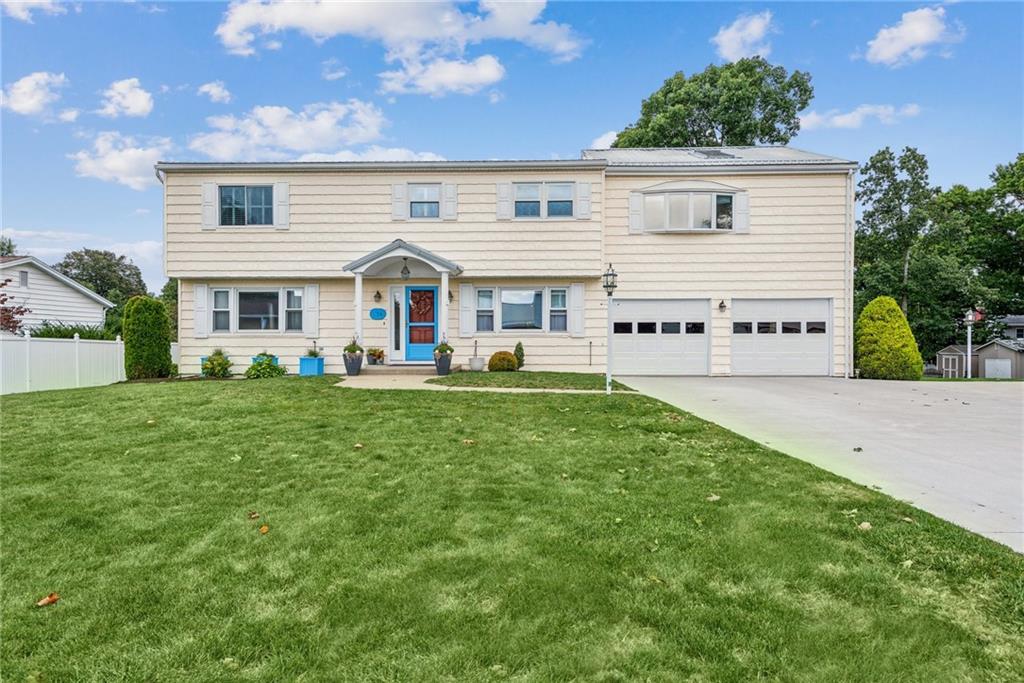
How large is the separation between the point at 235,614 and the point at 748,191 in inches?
592

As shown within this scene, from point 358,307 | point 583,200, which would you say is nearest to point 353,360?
point 358,307

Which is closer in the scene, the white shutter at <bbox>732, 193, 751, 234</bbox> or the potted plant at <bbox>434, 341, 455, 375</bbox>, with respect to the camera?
the potted plant at <bbox>434, 341, 455, 375</bbox>

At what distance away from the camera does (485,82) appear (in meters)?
17.6

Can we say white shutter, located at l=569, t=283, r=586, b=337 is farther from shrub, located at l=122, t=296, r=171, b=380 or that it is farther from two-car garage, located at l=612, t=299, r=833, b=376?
shrub, located at l=122, t=296, r=171, b=380

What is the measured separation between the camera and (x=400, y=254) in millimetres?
12469

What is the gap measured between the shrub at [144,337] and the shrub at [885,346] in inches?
716

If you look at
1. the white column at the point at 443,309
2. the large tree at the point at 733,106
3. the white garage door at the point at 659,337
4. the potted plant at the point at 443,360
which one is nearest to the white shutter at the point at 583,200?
the white garage door at the point at 659,337

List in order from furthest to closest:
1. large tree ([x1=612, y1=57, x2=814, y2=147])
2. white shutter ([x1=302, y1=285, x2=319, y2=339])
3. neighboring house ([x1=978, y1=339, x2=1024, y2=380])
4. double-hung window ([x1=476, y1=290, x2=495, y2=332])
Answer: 1. large tree ([x1=612, y1=57, x2=814, y2=147])
2. neighboring house ([x1=978, y1=339, x2=1024, y2=380])
3. double-hung window ([x1=476, y1=290, x2=495, y2=332])
4. white shutter ([x1=302, y1=285, x2=319, y2=339])

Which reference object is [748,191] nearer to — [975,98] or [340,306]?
[975,98]

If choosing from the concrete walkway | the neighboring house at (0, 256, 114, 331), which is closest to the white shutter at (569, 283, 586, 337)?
the concrete walkway

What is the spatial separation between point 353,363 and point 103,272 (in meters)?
40.6

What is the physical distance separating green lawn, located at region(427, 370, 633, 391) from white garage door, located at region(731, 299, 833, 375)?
16.6 feet

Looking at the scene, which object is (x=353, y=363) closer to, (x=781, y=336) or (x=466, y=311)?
(x=466, y=311)

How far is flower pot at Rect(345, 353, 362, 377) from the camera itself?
39.5 ft
